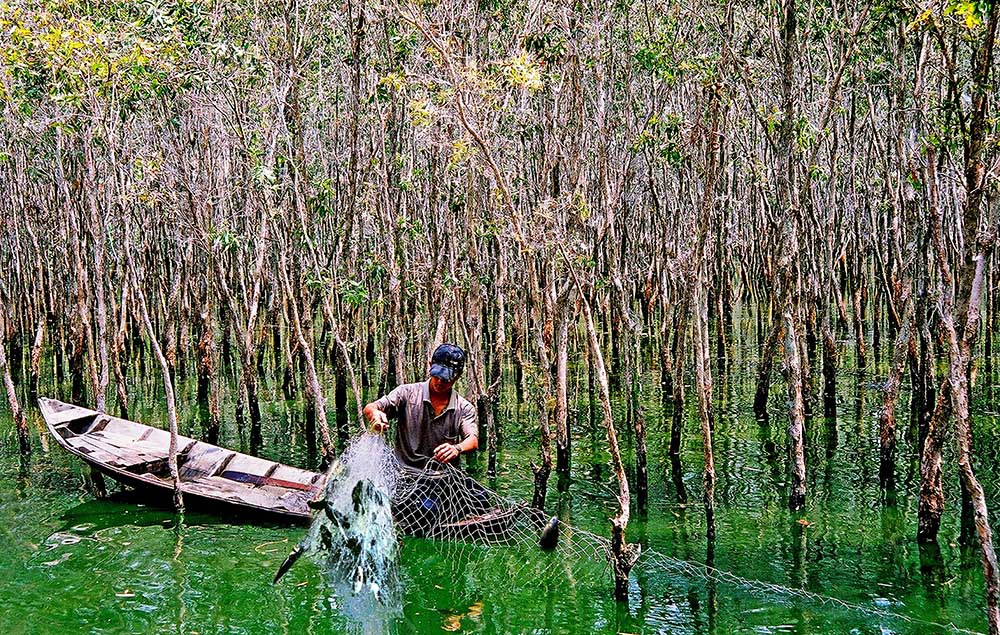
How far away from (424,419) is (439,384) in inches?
15.7

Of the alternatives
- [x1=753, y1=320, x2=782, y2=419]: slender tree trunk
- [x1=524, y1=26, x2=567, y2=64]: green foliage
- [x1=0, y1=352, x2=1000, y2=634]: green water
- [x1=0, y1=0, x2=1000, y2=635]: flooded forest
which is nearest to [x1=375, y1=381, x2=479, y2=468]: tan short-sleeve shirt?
[x1=0, y1=352, x2=1000, y2=634]: green water

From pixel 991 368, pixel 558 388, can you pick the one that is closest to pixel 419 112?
pixel 558 388

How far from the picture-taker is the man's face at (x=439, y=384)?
797 centimetres

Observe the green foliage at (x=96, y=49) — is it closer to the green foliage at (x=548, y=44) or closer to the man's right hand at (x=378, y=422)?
the green foliage at (x=548, y=44)

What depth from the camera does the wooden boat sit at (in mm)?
9703

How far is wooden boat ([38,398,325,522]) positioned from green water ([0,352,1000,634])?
26 cm

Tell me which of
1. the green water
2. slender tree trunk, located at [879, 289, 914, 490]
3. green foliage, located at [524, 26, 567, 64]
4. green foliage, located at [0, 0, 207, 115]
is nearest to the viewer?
the green water

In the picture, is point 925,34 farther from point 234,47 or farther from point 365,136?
point 365,136

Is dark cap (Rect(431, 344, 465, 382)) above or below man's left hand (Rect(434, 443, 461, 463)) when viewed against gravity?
above

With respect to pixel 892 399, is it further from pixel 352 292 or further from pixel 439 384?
pixel 352 292

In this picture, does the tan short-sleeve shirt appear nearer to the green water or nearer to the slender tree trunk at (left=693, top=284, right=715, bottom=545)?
the green water

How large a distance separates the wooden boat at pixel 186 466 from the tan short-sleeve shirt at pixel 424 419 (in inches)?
66.5

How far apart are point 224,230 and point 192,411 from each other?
16.3ft

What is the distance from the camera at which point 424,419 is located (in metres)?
8.27
